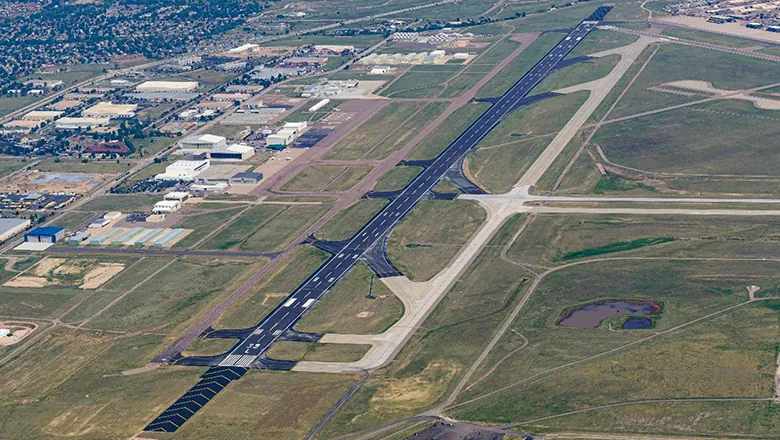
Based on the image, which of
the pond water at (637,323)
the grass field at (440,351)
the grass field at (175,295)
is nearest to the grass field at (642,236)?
the grass field at (440,351)

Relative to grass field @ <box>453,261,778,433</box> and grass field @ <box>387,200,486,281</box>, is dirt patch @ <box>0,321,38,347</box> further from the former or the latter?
grass field @ <box>453,261,778,433</box>

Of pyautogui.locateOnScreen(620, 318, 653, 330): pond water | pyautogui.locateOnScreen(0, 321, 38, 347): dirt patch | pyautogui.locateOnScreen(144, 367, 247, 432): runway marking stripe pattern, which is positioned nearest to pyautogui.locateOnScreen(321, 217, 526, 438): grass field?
pyautogui.locateOnScreen(620, 318, 653, 330): pond water

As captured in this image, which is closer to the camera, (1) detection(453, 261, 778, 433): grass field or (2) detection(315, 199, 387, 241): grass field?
(1) detection(453, 261, 778, 433): grass field

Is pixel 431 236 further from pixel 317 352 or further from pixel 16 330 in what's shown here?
pixel 16 330

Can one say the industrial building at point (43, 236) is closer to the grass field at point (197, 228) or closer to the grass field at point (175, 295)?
the grass field at point (197, 228)

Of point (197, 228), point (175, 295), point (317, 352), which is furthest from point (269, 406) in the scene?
point (197, 228)

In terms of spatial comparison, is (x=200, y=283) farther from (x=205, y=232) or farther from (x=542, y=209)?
(x=542, y=209)
